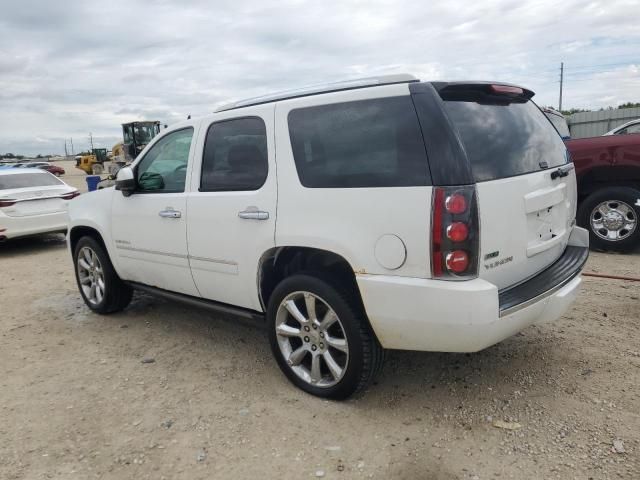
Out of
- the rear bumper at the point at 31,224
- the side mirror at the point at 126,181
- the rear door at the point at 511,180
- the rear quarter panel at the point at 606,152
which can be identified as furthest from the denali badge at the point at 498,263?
the rear bumper at the point at 31,224

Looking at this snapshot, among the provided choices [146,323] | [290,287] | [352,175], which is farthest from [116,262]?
[352,175]

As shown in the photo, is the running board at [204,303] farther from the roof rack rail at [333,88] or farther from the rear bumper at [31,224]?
the rear bumper at [31,224]

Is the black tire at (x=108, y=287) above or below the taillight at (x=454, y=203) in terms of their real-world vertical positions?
below

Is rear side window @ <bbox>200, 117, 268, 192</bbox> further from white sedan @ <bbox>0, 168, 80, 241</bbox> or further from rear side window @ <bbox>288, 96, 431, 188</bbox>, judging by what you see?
white sedan @ <bbox>0, 168, 80, 241</bbox>

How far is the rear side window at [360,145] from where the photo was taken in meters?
2.73

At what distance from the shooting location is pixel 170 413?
3.24 metres

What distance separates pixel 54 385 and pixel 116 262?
52.7 inches

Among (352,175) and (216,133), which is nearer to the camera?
(352,175)

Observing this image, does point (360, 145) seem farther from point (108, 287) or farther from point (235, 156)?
point (108, 287)

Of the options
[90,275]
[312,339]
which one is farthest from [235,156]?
[90,275]

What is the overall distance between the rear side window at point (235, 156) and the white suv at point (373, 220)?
0.01 m

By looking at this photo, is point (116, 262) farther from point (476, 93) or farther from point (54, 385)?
point (476, 93)

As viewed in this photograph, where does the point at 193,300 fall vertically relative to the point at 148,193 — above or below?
below

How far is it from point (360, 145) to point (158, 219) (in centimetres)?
198
